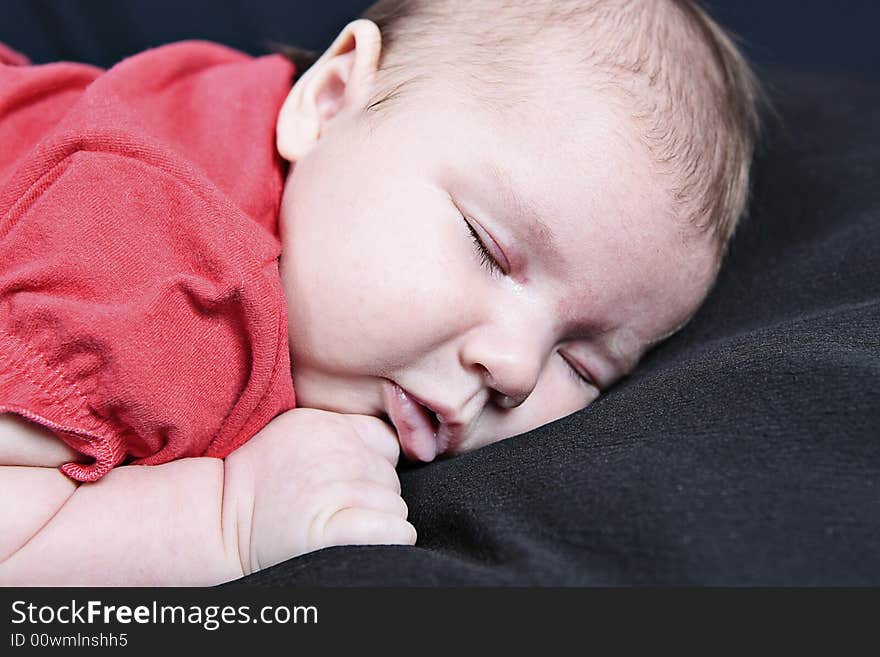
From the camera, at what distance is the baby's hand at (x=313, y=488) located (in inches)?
34.1

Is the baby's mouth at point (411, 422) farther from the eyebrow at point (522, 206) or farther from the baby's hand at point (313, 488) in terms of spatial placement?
the eyebrow at point (522, 206)

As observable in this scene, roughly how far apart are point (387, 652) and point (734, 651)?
0.81 ft

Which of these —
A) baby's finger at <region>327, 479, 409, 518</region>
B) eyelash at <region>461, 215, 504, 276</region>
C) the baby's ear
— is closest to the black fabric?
baby's finger at <region>327, 479, 409, 518</region>

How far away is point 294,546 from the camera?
0.87 m

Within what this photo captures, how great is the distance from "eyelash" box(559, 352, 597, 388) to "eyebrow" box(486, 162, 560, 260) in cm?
18

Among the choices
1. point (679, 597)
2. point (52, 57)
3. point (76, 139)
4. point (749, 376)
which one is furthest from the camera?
point (52, 57)

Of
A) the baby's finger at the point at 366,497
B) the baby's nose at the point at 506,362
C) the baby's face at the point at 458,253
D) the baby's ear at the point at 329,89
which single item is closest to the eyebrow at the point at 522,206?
the baby's face at the point at 458,253

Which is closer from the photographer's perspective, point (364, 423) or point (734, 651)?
point (734, 651)

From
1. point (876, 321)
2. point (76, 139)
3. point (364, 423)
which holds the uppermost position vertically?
point (76, 139)

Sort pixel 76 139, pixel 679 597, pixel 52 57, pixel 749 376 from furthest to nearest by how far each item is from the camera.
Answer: pixel 52 57 < pixel 76 139 < pixel 749 376 < pixel 679 597

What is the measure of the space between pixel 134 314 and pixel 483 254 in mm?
372

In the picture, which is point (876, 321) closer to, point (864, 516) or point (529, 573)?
point (864, 516)

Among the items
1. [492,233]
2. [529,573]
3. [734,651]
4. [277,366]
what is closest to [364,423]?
[277,366]

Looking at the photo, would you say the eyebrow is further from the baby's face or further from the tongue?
the tongue
